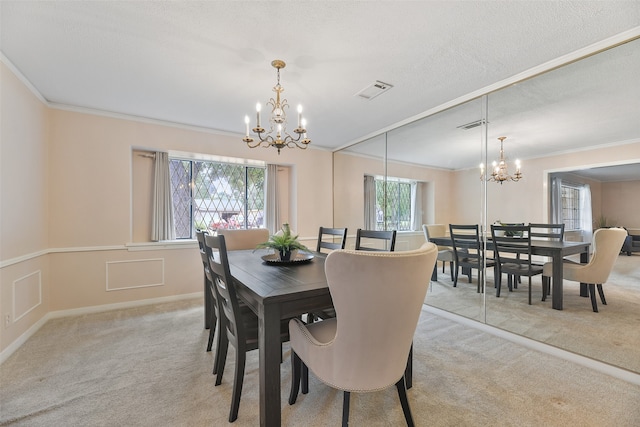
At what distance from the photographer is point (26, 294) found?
2.62 metres

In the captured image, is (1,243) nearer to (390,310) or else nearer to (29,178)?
(29,178)

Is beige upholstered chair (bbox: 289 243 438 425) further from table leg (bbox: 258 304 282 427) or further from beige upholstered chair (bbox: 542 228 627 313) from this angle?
beige upholstered chair (bbox: 542 228 627 313)

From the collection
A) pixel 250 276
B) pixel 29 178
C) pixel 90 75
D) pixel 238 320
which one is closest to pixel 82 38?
pixel 90 75

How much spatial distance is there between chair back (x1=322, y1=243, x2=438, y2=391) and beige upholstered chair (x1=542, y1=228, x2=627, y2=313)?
1937mm

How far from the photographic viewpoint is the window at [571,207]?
7.62 feet

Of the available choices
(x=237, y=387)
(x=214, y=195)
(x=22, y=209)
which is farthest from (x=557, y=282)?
(x=22, y=209)

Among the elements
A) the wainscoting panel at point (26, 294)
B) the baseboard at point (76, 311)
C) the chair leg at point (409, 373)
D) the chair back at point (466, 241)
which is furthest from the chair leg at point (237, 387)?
the chair back at point (466, 241)

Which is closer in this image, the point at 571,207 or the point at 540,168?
the point at 571,207

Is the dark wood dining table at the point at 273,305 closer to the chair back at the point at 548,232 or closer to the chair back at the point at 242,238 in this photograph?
the chair back at the point at 242,238

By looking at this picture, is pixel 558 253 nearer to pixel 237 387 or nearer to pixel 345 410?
pixel 345 410

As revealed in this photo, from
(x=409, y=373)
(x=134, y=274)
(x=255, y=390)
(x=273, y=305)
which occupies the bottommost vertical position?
(x=255, y=390)

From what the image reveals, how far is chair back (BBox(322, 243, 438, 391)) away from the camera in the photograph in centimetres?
110

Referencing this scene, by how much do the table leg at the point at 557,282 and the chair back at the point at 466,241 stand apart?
606mm

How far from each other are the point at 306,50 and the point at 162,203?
287 cm
